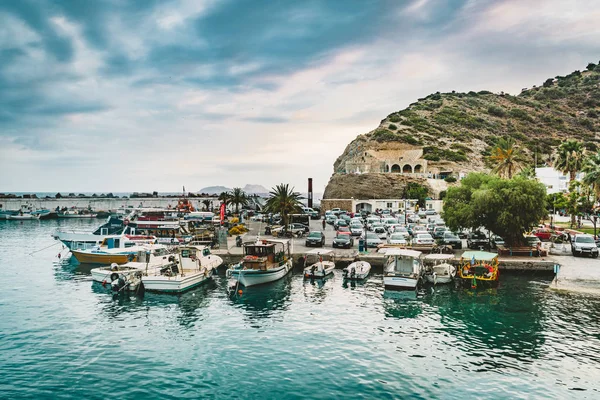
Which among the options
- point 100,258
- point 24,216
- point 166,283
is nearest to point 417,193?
point 100,258

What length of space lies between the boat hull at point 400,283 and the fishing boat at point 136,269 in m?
19.8

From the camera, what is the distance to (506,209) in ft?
149

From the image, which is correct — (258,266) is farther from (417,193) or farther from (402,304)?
(417,193)

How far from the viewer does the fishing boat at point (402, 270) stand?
37.5 metres

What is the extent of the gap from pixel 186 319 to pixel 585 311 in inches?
1076

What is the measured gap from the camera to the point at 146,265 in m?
41.3

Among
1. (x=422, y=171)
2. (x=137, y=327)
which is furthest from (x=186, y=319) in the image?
(x=422, y=171)

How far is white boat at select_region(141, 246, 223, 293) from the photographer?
124ft

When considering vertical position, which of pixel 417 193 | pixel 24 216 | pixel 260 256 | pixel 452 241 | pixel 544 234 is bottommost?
pixel 260 256

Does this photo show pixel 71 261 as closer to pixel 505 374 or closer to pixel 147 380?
pixel 147 380

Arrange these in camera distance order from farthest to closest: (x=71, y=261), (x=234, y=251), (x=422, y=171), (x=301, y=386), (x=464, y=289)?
(x=422, y=171)
(x=71, y=261)
(x=234, y=251)
(x=464, y=289)
(x=301, y=386)

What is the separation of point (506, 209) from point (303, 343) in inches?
1149

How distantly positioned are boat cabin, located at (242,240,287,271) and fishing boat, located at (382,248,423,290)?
10.5 meters

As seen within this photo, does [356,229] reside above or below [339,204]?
below
